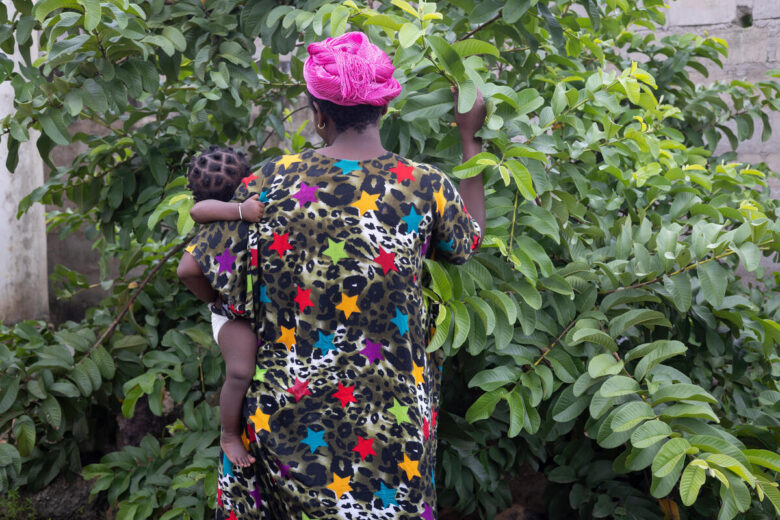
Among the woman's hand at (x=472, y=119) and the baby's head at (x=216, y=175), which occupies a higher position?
the baby's head at (x=216, y=175)

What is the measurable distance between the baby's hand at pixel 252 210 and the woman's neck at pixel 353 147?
0.18 metres

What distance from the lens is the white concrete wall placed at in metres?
4.78

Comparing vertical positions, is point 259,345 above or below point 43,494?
above

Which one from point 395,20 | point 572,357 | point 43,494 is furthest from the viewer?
point 43,494

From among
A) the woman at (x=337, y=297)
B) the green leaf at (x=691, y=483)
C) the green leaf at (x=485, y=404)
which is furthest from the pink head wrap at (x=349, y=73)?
the green leaf at (x=691, y=483)

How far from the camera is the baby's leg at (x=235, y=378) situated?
160 centimetres

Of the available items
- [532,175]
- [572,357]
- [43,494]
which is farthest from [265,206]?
[43,494]

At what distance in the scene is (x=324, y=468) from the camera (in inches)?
61.1

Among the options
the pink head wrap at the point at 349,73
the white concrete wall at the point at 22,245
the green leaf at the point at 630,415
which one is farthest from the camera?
the white concrete wall at the point at 22,245

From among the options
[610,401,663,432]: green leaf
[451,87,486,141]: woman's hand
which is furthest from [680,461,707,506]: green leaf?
[451,87,486,141]: woman's hand

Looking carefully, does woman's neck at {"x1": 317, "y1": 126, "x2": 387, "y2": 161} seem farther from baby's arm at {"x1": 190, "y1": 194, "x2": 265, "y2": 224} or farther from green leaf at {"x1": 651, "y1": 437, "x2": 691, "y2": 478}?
green leaf at {"x1": 651, "y1": 437, "x2": 691, "y2": 478}

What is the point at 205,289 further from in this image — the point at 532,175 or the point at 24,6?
the point at 24,6

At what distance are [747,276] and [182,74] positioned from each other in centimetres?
302

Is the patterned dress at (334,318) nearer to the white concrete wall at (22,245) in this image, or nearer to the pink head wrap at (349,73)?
the pink head wrap at (349,73)
